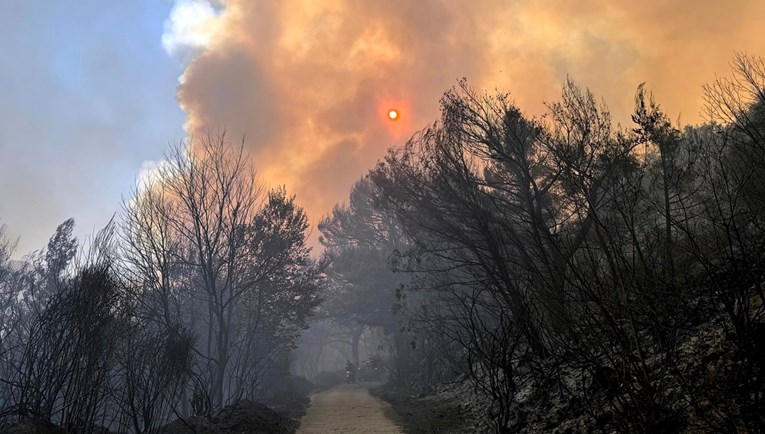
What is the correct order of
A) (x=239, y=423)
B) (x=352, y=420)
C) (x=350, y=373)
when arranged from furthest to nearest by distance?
1. (x=350, y=373)
2. (x=352, y=420)
3. (x=239, y=423)

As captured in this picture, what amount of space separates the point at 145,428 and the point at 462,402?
8292 millimetres

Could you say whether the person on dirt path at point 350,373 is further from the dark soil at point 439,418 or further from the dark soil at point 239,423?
the dark soil at point 239,423

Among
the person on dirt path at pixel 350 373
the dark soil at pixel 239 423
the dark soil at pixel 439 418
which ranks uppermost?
the person on dirt path at pixel 350 373

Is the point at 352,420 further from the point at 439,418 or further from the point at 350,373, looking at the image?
the point at 350,373

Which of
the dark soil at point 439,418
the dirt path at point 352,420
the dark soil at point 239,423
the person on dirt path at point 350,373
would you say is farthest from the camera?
the person on dirt path at point 350,373

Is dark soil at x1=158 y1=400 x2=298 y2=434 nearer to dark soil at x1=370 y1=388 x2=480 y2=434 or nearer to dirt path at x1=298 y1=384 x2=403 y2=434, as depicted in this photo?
dirt path at x1=298 y1=384 x2=403 y2=434

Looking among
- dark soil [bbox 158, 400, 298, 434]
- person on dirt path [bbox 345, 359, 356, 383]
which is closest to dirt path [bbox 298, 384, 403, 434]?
dark soil [bbox 158, 400, 298, 434]

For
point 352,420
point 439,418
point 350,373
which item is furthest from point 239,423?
point 350,373

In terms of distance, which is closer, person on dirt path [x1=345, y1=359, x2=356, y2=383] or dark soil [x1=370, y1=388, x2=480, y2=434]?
dark soil [x1=370, y1=388, x2=480, y2=434]

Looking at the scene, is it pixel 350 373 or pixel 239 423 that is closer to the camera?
pixel 239 423

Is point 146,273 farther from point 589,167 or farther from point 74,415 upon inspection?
point 589,167

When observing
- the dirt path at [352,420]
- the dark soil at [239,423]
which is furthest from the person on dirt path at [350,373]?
the dark soil at [239,423]

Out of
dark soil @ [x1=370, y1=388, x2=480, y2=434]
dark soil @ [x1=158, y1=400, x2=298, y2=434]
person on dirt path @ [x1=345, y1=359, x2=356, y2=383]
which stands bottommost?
dark soil @ [x1=370, y1=388, x2=480, y2=434]

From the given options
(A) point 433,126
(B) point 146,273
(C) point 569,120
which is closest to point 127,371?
(A) point 433,126
